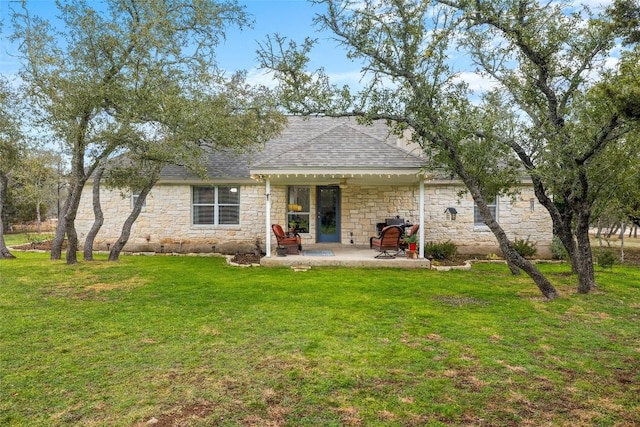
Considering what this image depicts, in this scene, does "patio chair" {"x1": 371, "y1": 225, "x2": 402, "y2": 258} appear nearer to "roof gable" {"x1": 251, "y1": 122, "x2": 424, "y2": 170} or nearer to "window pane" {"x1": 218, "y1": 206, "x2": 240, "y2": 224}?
"roof gable" {"x1": 251, "y1": 122, "x2": 424, "y2": 170}

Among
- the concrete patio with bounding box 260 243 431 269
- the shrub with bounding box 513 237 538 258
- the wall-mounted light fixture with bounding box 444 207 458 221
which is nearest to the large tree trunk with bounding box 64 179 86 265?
the concrete patio with bounding box 260 243 431 269

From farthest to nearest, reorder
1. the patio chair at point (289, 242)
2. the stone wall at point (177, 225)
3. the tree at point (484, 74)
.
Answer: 1. the stone wall at point (177, 225)
2. the patio chair at point (289, 242)
3. the tree at point (484, 74)

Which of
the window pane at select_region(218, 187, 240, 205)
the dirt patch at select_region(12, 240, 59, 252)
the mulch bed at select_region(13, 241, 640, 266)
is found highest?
the window pane at select_region(218, 187, 240, 205)

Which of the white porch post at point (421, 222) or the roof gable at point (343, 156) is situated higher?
the roof gable at point (343, 156)

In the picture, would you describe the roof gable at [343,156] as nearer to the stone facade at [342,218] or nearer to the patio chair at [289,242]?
the patio chair at [289,242]

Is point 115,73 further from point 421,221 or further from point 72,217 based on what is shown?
point 421,221

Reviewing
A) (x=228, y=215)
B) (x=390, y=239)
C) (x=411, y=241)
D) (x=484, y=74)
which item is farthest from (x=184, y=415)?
(x=228, y=215)

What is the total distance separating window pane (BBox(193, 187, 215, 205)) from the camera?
50.3ft

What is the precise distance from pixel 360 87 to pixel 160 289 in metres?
5.98

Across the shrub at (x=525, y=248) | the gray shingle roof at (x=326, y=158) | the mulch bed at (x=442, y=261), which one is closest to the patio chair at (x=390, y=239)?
the gray shingle roof at (x=326, y=158)

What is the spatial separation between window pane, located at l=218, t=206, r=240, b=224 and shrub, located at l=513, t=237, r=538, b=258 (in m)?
10.3

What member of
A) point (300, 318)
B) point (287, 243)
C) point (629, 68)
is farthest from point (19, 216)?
point (629, 68)

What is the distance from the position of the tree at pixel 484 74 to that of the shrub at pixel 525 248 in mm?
5534

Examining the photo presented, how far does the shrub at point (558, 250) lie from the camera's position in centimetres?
1416
